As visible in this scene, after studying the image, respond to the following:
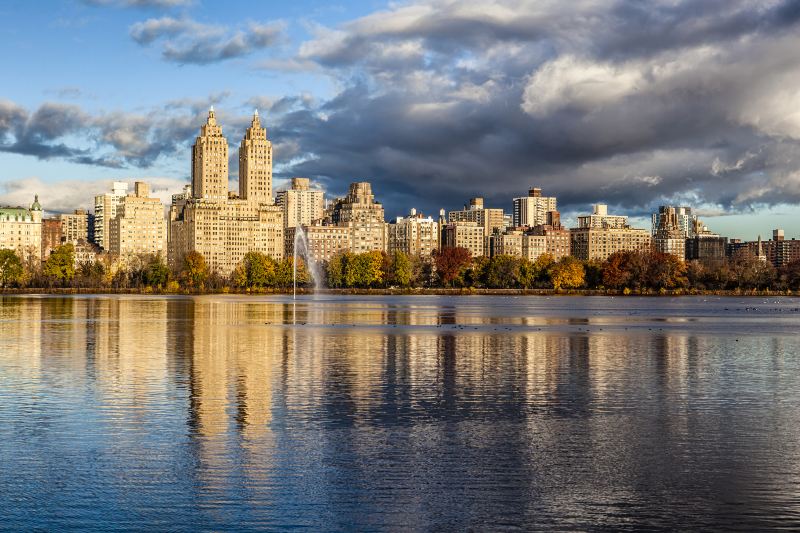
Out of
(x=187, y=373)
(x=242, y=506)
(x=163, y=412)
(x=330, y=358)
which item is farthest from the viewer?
(x=330, y=358)

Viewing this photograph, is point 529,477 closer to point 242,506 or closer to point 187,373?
point 242,506

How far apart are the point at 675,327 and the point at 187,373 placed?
51631mm

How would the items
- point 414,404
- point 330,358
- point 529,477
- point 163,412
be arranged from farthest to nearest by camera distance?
1. point 330,358
2. point 414,404
3. point 163,412
4. point 529,477

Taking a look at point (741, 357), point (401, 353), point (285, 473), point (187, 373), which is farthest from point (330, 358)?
point (285, 473)

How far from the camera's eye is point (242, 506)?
64.6 ft

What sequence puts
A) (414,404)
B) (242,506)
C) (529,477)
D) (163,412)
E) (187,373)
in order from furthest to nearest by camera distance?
(187,373) → (414,404) → (163,412) → (529,477) → (242,506)

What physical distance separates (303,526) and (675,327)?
67635 millimetres

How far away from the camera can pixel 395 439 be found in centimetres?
2644

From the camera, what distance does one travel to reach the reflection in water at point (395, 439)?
771 inches

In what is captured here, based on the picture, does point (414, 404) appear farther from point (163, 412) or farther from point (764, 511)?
point (764, 511)

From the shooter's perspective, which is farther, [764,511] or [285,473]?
[285,473]

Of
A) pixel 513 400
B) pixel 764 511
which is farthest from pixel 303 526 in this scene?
pixel 513 400

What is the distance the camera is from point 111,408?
3145cm

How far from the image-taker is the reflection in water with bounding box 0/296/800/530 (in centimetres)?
1958
